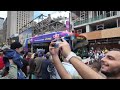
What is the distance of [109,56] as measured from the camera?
166 cm

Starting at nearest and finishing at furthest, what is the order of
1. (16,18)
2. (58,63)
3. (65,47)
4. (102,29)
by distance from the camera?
1. (65,47)
2. (58,63)
3. (16,18)
4. (102,29)

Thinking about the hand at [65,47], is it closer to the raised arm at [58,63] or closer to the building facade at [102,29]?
the raised arm at [58,63]

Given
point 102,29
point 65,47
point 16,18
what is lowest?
point 65,47

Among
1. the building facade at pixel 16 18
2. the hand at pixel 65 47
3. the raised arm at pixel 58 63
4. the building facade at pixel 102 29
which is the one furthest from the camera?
the building facade at pixel 102 29

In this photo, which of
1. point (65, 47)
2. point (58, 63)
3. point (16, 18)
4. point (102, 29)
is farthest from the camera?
point (102, 29)

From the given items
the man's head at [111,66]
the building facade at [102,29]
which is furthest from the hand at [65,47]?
the building facade at [102,29]

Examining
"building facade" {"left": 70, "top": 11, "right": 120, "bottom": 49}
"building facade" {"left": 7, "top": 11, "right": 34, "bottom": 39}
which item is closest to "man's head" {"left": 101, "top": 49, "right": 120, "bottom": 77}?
"building facade" {"left": 7, "top": 11, "right": 34, "bottom": 39}

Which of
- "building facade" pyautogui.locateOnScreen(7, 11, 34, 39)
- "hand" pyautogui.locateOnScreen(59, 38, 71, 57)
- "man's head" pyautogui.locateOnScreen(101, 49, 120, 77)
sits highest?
"building facade" pyautogui.locateOnScreen(7, 11, 34, 39)

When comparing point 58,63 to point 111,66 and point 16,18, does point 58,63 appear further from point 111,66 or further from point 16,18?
point 16,18

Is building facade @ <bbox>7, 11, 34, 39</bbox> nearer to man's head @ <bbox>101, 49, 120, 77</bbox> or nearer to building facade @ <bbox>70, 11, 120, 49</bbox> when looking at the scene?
man's head @ <bbox>101, 49, 120, 77</bbox>

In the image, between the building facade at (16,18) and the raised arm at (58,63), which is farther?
the building facade at (16,18)

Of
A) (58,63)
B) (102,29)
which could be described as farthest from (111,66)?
(102,29)
